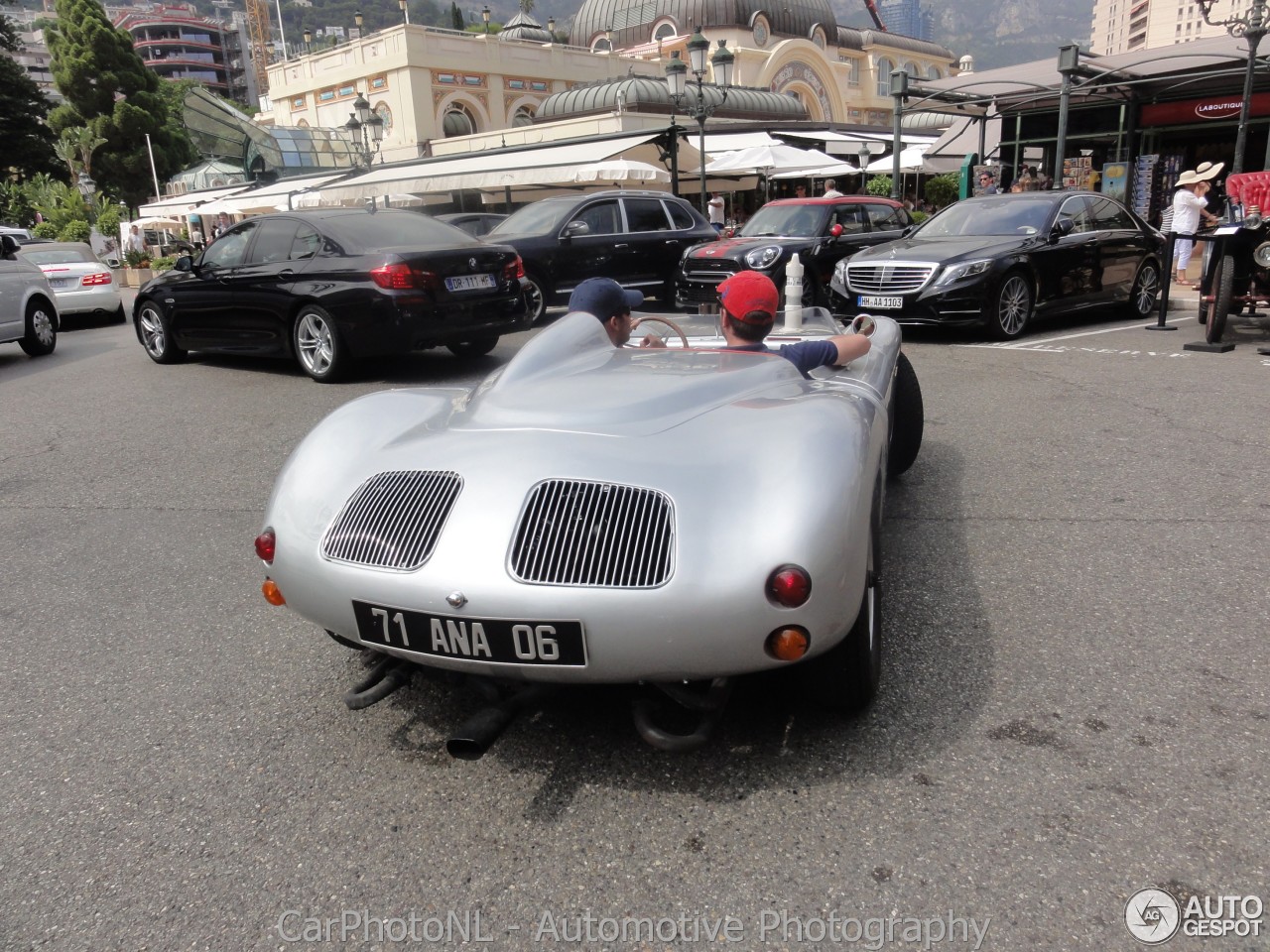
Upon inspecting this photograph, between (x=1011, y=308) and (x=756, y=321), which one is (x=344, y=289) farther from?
(x=1011, y=308)

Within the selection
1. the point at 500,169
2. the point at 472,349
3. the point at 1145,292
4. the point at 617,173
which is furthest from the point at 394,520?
the point at 500,169

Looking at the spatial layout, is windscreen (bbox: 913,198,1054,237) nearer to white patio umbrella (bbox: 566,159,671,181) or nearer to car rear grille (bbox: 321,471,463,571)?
car rear grille (bbox: 321,471,463,571)

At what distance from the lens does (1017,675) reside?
109 inches

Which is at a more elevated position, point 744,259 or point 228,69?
point 228,69

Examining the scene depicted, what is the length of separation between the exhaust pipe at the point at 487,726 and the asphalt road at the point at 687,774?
24 centimetres

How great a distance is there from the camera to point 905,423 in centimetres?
452

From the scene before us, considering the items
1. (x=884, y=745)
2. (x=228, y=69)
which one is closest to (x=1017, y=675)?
(x=884, y=745)

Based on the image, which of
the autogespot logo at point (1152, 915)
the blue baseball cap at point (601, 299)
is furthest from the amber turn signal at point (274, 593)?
the autogespot logo at point (1152, 915)

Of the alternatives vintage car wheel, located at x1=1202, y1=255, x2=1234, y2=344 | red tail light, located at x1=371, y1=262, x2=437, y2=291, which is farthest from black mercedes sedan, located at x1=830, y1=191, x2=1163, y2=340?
red tail light, located at x1=371, y1=262, x2=437, y2=291

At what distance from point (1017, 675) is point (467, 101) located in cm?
5385

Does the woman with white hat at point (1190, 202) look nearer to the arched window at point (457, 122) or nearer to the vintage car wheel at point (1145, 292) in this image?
the vintage car wheel at point (1145, 292)

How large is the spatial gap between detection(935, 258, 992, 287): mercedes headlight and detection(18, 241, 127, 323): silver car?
13.4 meters

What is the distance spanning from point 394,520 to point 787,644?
0.98 meters

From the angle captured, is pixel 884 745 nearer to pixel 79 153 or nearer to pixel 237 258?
pixel 237 258
